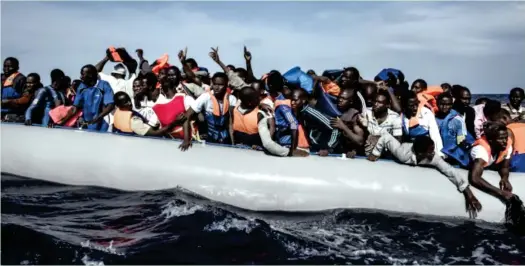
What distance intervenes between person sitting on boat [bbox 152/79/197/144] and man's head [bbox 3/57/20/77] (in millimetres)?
3000

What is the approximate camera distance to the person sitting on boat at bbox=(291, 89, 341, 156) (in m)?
6.00

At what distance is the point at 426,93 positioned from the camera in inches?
265

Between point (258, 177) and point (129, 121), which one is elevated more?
point (129, 121)

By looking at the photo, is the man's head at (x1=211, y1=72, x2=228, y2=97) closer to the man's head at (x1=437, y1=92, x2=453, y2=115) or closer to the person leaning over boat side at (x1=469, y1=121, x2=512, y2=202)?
the man's head at (x1=437, y1=92, x2=453, y2=115)

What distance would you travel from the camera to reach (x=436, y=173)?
578cm

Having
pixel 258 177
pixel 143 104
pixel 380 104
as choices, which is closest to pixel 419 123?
pixel 380 104

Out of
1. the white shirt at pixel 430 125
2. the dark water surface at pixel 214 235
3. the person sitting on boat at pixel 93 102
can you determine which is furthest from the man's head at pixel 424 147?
the person sitting on boat at pixel 93 102

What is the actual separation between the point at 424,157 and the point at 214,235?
7.92 feet

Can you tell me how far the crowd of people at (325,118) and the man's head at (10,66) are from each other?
50.9 inches

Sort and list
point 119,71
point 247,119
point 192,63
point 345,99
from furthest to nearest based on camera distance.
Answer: point 192,63 → point 119,71 → point 247,119 → point 345,99

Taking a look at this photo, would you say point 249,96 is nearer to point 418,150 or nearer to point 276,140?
point 276,140

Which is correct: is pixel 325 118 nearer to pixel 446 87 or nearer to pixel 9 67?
pixel 446 87

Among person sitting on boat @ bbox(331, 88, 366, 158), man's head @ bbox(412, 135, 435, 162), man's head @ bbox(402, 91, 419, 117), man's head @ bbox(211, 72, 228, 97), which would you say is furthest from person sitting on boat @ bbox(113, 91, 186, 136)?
man's head @ bbox(412, 135, 435, 162)

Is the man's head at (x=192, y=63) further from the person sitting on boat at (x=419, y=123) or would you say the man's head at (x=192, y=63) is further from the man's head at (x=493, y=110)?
the man's head at (x=493, y=110)
